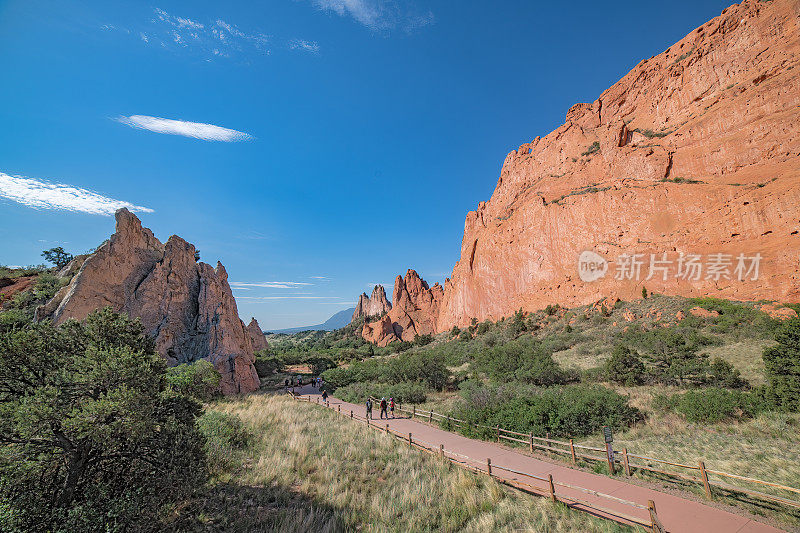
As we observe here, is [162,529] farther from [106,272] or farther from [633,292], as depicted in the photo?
[633,292]

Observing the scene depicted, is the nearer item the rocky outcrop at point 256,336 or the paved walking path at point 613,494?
the paved walking path at point 613,494

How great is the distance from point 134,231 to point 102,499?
91.5 feet

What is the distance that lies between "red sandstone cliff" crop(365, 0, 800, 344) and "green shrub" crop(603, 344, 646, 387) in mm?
20513

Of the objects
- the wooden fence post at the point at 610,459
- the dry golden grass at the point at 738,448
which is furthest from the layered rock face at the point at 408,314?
the wooden fence post at the point at 610,459

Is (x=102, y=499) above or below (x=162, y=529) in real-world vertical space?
above

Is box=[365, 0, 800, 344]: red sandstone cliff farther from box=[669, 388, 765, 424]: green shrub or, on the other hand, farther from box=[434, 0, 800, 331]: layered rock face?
box=[669, 388, 765, 424]: green shrub

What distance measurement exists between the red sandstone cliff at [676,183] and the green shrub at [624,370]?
20.5 m

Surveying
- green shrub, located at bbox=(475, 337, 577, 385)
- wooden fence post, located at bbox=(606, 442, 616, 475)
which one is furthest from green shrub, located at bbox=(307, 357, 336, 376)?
wooden fence post, located at bbox=(606, 442, 616, 475)

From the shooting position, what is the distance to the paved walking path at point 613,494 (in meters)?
6.47

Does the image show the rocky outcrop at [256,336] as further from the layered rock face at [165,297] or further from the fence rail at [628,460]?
the fence rail at [628,460]

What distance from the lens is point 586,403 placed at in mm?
13500

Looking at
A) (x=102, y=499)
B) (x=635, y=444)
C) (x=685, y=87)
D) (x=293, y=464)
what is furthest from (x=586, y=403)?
(x=685, y=87)

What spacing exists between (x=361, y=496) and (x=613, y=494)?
22.8ft

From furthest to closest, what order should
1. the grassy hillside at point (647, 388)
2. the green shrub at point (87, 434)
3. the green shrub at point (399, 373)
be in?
the green shrub at point (399, 373) < the grassy hillside at point (647, 388) < the green shrub at point (87, 434)
